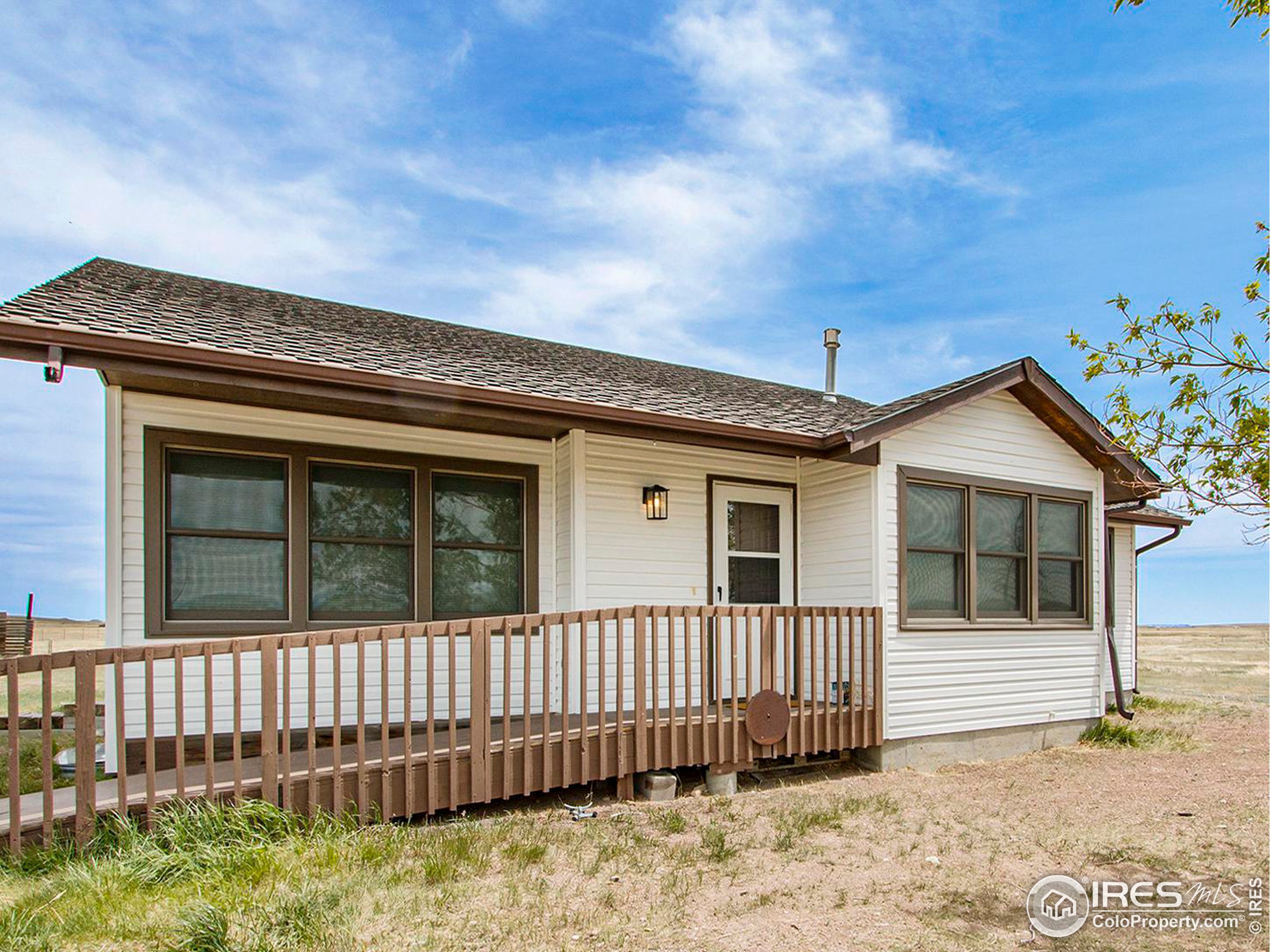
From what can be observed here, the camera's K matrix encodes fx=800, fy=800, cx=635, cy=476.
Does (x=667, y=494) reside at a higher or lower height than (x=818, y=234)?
lower

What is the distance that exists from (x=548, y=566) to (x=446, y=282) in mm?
10402

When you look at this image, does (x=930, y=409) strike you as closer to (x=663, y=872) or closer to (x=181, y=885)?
(x=663, y=872)

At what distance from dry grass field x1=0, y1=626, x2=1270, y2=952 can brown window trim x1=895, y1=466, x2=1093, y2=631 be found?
1.75 metres

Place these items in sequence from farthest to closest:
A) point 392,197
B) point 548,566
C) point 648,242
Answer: point 648,242, point 392,197, point 548,566

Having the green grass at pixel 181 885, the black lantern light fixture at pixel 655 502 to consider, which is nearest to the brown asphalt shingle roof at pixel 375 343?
the black lantern light fixture at pixel 655 502

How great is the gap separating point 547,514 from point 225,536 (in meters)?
2.73

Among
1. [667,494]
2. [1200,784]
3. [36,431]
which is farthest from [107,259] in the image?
[1200,784]

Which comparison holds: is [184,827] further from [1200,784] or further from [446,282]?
[446,282]

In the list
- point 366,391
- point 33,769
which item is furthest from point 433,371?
point 33,769

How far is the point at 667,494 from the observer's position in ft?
26.0

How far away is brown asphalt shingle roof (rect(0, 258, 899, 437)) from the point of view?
220 inches

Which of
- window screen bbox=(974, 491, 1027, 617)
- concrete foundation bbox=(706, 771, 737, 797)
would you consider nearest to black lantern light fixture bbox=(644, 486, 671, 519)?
concrete foundation bbox=(706, 771, 737, 797)

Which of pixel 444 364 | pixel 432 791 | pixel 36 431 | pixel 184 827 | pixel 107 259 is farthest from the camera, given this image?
pixel 36 431

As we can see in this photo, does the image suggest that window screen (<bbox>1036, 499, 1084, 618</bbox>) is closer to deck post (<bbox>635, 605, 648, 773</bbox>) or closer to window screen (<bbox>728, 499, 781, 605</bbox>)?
window screen (<bbox>728, 499, 781, 605</bbox>)
